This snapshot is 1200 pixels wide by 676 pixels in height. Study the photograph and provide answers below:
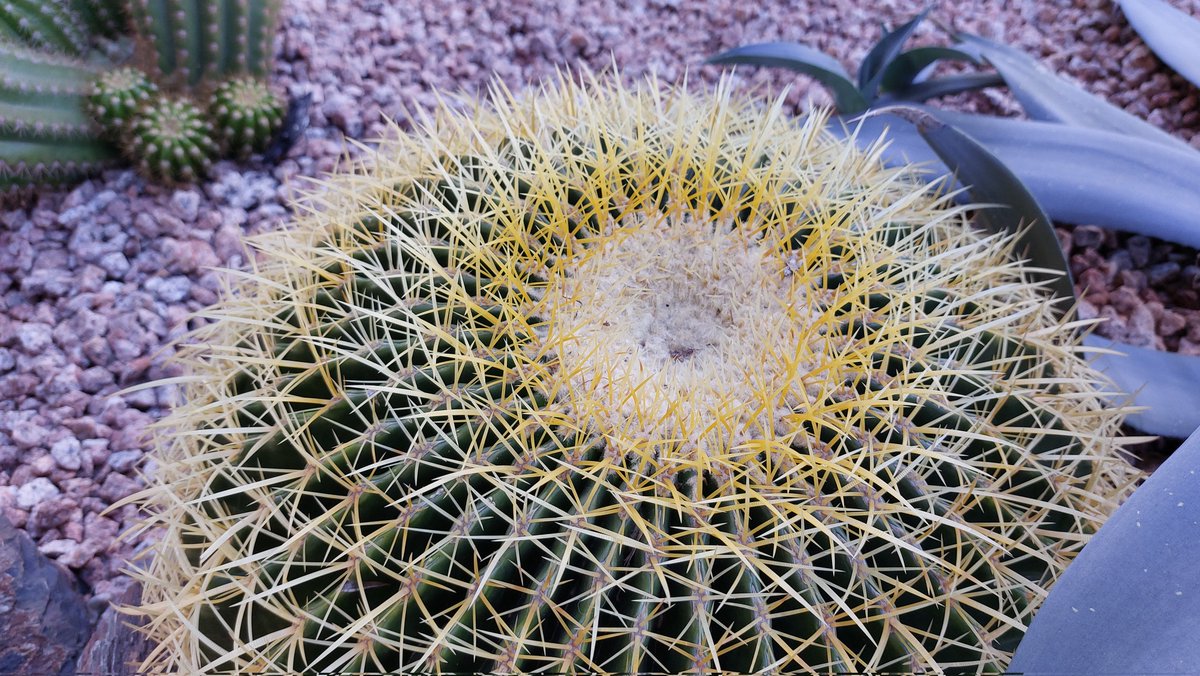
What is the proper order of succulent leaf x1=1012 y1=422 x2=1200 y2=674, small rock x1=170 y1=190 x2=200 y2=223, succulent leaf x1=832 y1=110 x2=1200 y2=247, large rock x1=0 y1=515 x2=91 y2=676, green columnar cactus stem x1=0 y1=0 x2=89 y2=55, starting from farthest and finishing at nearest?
small rock x1=170 y1=190 x2=200 y2=223 → green columnar cactus stem x1=0 y1=0 x2=89 y2=55 → succulent leaf x1=832 y1=110 x2=1200 y2=247 → large rock x1=0 y1=515 x2=91 y2=676 → succulent leaf x1=1012 y1=422 x2=1200 y2=674

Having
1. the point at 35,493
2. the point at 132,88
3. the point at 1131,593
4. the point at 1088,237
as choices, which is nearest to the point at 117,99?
the point at 132,88

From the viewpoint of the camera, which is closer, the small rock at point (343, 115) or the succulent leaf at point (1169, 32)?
→ the succulent leaf at point (1169, 32)

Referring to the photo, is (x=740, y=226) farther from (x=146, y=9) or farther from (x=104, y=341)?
(x=146, y=9)

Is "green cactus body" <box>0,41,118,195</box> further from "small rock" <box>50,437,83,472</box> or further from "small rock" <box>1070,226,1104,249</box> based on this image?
"small rock" <box>1070,226,1104,249</box>

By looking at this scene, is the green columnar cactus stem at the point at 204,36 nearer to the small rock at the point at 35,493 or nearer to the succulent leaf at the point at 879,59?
the small rock at the point at 35,493

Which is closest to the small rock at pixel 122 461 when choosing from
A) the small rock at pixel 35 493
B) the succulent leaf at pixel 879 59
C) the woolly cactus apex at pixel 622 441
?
the small rock at pixel 35 493

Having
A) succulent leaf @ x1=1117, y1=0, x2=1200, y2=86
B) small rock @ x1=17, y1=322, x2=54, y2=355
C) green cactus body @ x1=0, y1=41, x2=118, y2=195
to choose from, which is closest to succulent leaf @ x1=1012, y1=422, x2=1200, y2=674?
succulent leaf @ x1=1117, y1=0, x2=1200, y2=86

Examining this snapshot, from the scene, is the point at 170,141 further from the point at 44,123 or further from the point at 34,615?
the point at 34,615
